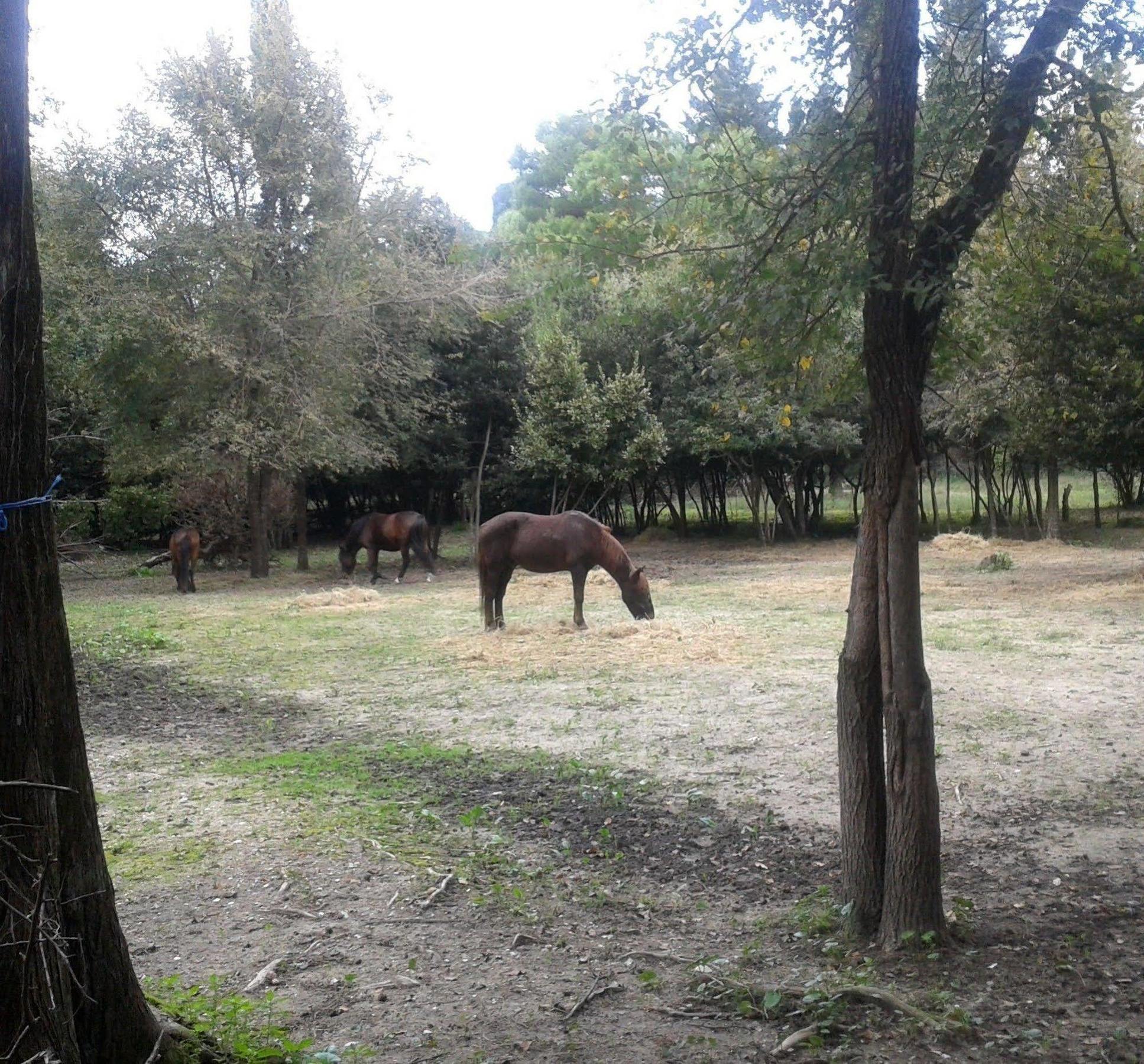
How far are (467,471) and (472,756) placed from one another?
1904cm

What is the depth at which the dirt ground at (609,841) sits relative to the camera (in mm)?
3807

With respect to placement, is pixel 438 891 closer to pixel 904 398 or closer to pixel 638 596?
pixel 904 398


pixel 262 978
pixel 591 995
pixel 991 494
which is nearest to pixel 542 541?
pixel 262 978

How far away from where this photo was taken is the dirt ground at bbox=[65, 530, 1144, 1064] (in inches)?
150

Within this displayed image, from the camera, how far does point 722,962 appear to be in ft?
14.0

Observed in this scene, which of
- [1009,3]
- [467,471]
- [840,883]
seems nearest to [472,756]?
[840,883]

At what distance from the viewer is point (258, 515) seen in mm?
22078

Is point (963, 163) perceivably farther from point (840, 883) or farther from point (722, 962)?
point (722, 962)

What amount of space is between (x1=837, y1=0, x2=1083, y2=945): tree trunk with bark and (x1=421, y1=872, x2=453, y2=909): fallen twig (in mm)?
1894

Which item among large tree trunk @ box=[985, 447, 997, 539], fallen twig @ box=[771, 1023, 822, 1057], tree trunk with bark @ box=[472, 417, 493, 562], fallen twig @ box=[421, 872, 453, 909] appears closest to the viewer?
fallen twig @ box=[771, 1023, 822, 1057]

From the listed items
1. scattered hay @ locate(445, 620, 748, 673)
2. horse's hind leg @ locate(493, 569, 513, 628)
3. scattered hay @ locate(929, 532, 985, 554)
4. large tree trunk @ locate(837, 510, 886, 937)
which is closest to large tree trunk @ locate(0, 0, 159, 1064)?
large tree trunk @ locate(837, 510, 886, 937)

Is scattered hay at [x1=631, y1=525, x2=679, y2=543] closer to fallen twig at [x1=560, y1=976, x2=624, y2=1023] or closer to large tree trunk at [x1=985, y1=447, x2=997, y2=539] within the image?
large tree trunk at [x1=985, y1=447, x2=997, y2=539]

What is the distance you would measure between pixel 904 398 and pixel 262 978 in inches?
132

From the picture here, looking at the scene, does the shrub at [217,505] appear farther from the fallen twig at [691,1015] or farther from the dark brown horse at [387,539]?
the fallen twig at [691,1015]
